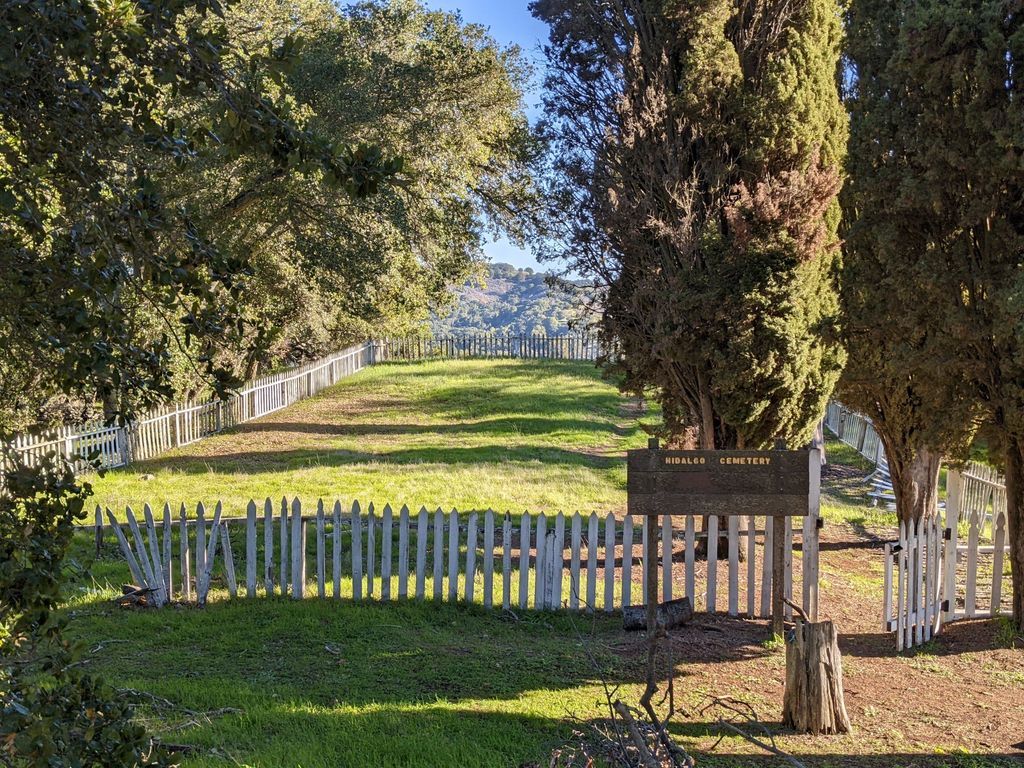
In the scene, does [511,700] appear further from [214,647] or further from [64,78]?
[64,78]

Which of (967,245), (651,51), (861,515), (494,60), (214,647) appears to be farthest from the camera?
(494,60)

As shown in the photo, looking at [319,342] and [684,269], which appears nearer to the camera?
[684,269]

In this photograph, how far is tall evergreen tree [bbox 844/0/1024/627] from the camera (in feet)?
29.8

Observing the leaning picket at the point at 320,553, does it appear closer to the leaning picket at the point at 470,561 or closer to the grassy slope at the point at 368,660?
the grassy slope at the point at 368,660

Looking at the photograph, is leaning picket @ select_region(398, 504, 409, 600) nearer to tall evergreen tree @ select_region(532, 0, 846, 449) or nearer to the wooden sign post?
the wooden sign post

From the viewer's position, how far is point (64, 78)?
117 inches

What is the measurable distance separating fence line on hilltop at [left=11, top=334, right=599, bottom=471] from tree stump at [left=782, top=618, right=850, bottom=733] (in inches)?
178

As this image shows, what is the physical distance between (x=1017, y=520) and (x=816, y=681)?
458 centimetres

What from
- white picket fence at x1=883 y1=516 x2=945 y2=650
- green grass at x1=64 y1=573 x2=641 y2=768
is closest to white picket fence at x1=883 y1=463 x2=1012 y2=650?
white picket fence at x1=883 y1=516 x2=945 y2=650

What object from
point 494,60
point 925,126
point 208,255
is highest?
point 494,60

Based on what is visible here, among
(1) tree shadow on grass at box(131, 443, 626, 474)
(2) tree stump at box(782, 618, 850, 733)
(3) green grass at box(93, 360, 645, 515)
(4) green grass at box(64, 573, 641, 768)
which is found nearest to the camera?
(4) green grass at box(64, 573, 641, 768)

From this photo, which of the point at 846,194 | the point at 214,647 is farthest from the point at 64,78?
the point at 846,194

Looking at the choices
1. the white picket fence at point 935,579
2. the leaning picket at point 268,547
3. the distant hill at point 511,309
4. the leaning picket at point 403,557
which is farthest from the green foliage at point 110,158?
the distant hill at point 511,309

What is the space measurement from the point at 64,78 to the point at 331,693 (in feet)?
18.2
